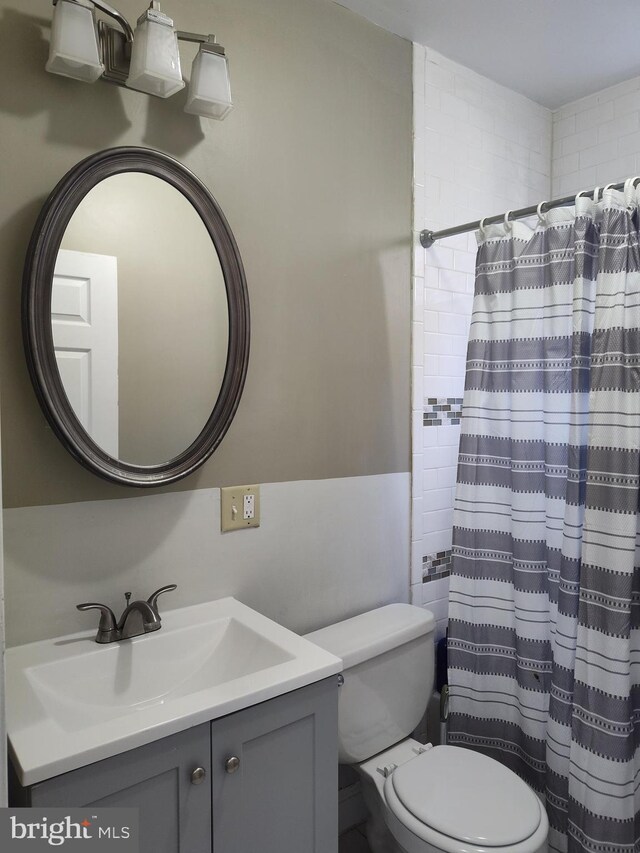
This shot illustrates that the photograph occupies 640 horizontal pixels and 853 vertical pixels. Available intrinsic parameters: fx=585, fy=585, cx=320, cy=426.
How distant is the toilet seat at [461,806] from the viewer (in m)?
1.38

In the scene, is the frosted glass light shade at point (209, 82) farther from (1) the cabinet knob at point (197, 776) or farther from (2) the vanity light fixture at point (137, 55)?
(1) the cabinet knob at point (197, 776)

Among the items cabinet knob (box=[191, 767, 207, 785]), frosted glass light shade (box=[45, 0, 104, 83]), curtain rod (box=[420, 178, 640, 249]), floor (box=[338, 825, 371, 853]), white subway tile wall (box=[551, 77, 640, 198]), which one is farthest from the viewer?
white subway tile wall (box=[551, 77, 640, 198])

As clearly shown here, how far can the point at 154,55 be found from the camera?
1.33 m

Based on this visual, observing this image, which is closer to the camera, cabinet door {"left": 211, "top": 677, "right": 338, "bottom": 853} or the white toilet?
cabinet door {"left": 211, "top": 677, "right": 338, "bottom": 853}

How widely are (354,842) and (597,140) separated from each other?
2893 millimetres

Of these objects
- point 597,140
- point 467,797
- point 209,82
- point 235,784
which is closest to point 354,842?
point 467,797

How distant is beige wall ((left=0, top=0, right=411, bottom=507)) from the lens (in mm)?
1324

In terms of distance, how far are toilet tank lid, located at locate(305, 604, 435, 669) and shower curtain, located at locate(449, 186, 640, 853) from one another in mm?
187

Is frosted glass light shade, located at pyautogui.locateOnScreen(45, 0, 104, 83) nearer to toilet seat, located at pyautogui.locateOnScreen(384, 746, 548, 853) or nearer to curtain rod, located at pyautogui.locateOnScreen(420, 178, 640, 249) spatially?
curtain rod, located at pyautogui.locateOnScreen(420, 178, 640, 249)

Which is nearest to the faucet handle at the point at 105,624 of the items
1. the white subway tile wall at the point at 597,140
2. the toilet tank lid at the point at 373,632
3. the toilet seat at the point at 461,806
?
the toilet tank lid at the point at 373,632

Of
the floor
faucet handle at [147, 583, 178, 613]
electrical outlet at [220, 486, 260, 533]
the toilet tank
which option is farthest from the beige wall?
the floor

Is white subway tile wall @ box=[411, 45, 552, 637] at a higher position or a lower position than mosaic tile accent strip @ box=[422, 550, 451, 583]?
higher

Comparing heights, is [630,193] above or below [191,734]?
above

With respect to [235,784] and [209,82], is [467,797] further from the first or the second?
[209,82]
